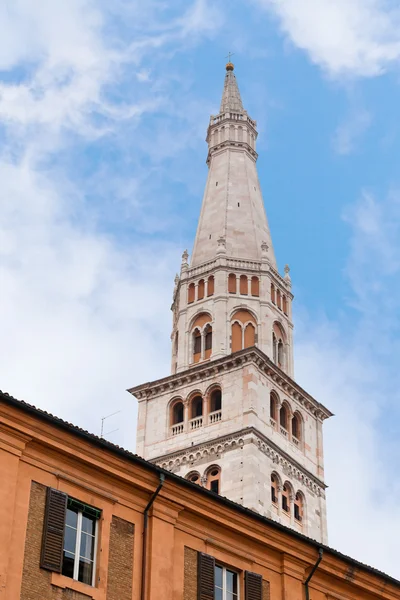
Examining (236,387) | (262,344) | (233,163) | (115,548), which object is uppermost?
(233,163)

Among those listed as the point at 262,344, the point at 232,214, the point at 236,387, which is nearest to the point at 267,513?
the point at 236,387

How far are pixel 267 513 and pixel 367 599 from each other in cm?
3975

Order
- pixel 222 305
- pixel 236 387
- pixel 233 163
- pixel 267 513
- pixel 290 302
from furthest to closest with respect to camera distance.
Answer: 1. pixel 233 163
2. pixel 290 302
3. pixel 222 305
4. pixel 236 387
5. pixel 267 513

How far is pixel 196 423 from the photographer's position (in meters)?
78.6

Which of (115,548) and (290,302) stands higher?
(290,302)

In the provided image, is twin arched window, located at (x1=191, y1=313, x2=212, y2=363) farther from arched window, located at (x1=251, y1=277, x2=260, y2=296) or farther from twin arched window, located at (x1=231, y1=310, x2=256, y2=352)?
arched window, located at (x1=251, y1=277, x2=260, y2=296)

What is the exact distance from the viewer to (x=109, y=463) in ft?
89.8

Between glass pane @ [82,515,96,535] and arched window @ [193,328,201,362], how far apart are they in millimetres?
56931

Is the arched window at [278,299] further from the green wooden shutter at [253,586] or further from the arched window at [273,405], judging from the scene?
the green wooden shutter at [253,586]

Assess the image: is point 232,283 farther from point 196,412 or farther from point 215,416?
point 215,416

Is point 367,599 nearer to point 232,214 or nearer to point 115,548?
point 115,548

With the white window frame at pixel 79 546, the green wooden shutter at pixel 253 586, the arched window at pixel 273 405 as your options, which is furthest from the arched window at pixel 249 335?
the white window frame at pixel 79 546

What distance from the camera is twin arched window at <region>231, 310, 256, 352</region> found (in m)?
82.8

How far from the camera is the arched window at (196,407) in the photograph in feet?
260
